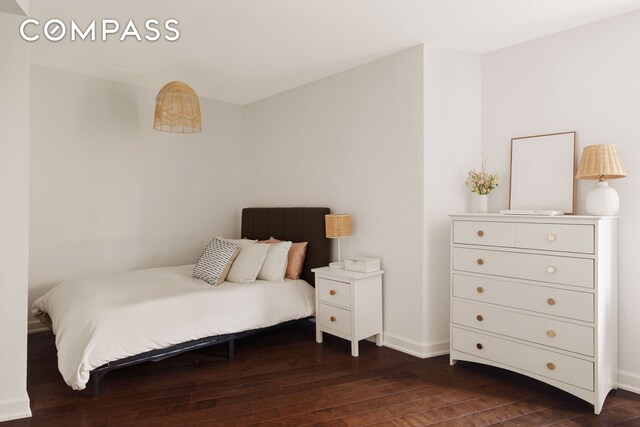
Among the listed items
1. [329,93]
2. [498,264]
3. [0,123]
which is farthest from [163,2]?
[498,264]

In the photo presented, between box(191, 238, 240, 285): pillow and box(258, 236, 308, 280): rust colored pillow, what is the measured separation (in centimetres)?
53

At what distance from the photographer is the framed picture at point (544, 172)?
303 centimetres

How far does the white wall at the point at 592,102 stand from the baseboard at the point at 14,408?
3.58 metres

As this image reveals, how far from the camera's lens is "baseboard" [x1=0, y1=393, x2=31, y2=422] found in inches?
92.6

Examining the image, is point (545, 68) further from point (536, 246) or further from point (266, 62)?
point (266, 62)

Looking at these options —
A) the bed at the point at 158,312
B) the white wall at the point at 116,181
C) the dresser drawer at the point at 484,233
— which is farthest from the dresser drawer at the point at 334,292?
the white wall at the point at 116,181

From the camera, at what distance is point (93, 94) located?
427 centimetres

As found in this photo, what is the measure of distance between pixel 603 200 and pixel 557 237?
0.40 meters

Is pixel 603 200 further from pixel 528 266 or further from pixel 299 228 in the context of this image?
pixel 299 228

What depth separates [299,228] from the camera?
4.29m

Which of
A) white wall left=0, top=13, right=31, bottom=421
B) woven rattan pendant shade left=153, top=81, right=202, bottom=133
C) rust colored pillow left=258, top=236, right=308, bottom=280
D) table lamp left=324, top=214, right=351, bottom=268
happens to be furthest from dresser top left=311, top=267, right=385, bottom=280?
white wall left=0, top=13, right=31, bottom=421

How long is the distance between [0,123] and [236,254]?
6.57 feet

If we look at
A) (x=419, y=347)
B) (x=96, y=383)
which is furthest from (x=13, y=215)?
(x=419, y=347)
